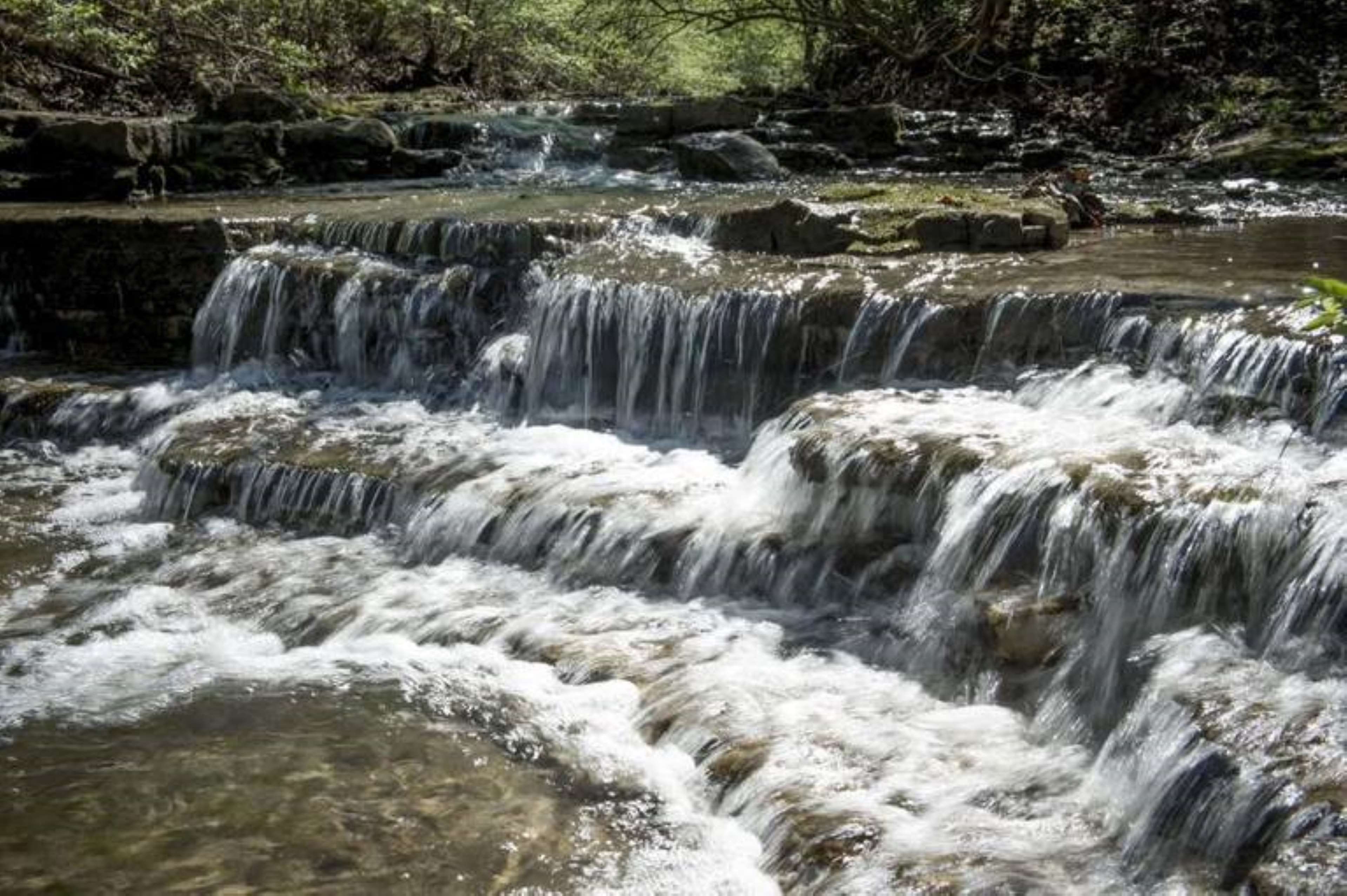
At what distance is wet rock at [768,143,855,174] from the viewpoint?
597 inches

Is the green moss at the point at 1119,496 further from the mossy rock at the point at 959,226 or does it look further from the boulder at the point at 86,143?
the boulder at the point at 86,143


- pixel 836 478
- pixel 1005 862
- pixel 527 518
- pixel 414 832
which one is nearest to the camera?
pixel 1005 862

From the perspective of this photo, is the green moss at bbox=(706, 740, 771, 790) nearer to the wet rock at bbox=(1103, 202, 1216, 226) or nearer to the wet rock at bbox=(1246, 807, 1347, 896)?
the wet rock at bbox=(1246, 807, 1347, 896)

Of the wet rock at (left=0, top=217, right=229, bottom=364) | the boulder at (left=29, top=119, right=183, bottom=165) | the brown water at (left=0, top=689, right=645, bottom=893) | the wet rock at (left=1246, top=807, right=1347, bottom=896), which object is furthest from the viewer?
the boulder at (left=29, top=119, right=183, bottom=165)

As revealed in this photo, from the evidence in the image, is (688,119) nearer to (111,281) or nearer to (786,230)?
(786,230)

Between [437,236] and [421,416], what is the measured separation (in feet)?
6.54

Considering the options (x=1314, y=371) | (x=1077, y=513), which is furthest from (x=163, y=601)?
(x=1314, y=371)

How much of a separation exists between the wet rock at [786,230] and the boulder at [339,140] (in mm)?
6278

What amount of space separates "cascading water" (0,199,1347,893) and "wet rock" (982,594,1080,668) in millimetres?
17

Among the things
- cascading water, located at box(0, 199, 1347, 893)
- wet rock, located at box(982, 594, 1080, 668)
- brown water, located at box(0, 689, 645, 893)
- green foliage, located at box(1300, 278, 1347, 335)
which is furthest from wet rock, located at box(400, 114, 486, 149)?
green foliage, located at box(1300, 278, 1347, 335)

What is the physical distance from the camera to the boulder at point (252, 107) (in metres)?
15.5

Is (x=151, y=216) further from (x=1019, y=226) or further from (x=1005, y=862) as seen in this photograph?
(x=1005, y=862)

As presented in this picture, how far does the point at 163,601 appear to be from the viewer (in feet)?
22.7

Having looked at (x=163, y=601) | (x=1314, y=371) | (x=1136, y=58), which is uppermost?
(x=1136, y=58)
